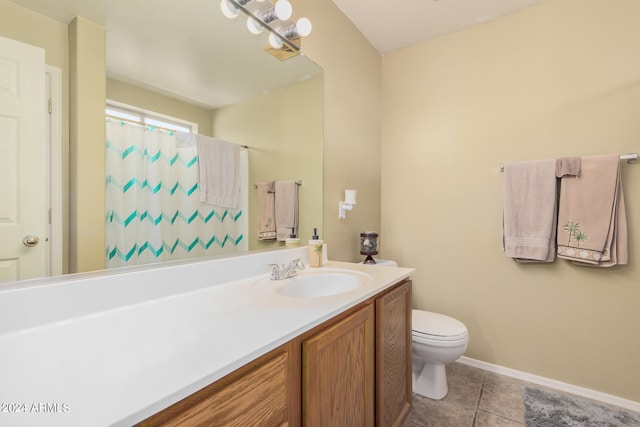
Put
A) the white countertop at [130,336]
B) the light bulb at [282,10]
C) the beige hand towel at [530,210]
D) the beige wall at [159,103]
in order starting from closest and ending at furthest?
the white countertop at [130,336] < the beige wall at [159,103] < the light bulb at [282,10] < the beige hand towel at [530,210]

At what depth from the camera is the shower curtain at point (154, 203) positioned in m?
0.94

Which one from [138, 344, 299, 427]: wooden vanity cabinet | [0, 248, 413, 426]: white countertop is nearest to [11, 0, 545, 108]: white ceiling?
[0, 248, 413, 426]: white countertop

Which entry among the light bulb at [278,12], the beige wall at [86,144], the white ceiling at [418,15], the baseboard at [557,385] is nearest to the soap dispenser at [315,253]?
the beige wall at [86,144]

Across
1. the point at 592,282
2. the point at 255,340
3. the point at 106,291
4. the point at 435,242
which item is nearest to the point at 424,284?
the point at 435,242

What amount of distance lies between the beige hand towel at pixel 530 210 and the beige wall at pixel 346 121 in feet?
3.11

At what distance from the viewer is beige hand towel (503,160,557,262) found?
1.77m

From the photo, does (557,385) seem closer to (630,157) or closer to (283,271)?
(630,157)

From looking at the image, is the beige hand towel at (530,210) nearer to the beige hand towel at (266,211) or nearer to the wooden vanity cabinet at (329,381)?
the wooden vanity cabinet at (329,381)

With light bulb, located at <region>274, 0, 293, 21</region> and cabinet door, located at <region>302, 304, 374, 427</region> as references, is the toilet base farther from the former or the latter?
light bulb, located at <region>274, 0, 293, 21</region>

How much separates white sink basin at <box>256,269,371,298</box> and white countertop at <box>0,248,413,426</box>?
16 cm

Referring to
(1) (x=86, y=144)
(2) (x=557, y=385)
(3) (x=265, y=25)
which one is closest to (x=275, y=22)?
(3) (x=265, y=25)

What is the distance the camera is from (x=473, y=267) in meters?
2.11

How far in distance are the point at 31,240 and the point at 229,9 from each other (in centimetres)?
116

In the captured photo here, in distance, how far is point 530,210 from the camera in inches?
72.0
